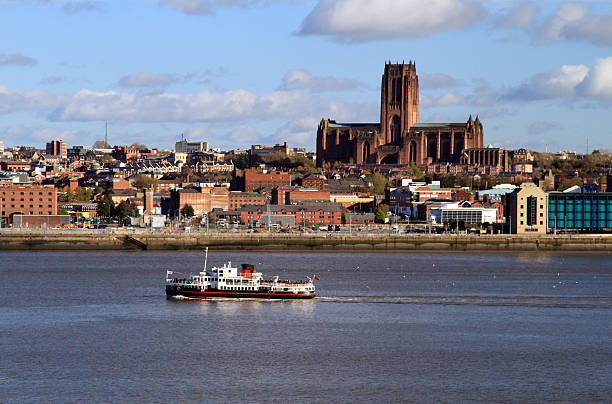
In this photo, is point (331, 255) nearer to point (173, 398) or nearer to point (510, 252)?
point (510, 252)

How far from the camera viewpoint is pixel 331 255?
9631 cm

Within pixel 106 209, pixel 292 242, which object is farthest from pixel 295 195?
pixel 292 242

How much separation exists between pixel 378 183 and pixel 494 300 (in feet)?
452

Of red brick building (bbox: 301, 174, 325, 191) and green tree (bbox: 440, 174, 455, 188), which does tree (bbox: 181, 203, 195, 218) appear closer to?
red brick building (bbox: 301, 174, 325, 191)

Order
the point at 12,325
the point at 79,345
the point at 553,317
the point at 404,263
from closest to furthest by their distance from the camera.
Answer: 1. the point at 79,345
2. the point at 12,325
3. the point at 553,317
4. the point at 404,263

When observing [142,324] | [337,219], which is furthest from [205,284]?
[337,219]

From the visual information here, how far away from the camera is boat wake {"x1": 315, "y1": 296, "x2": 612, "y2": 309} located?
182 feet

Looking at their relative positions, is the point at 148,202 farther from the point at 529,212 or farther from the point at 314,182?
the point at 529,212

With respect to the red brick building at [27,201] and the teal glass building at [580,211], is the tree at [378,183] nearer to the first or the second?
the red brick building at [27,201]

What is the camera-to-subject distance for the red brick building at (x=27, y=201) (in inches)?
5358

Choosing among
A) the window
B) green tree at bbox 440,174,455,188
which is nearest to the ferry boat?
the window

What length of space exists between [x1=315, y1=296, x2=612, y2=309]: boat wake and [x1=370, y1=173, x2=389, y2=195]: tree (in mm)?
132055

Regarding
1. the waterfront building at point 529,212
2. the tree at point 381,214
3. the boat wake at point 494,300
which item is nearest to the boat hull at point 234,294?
the boat wake at point 494,300

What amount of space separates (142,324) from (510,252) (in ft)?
195
